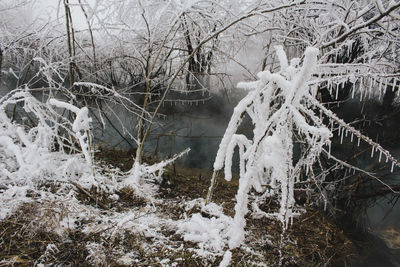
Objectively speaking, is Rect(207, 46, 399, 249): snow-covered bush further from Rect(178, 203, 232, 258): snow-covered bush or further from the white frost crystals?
Rect(178, 203, 232, 258): snow-covered bush

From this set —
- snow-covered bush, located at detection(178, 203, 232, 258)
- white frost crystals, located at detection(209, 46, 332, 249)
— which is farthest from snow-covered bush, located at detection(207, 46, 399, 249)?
snow-covered bush, located at detection(178, 203, 232, 258)

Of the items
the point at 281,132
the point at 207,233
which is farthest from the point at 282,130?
the point at 207,233

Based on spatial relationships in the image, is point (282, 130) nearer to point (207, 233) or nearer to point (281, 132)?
point (281, 132)

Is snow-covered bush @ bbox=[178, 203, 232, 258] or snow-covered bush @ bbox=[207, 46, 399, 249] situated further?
snow-covered bush @ bbox=[178, 203, 232, 258]

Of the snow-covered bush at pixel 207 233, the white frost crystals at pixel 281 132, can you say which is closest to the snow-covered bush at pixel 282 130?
the white frost crystals at pixel 281 132

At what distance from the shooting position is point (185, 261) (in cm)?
154

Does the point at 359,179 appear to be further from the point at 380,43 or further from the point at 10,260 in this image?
the point at 10,260

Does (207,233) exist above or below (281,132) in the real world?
below

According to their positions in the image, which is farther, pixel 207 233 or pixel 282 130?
pixel 207 233

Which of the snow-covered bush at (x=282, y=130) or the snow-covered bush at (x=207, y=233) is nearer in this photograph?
the snow-covered bush at (x=282, y=130)

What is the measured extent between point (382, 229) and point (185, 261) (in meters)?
3.19

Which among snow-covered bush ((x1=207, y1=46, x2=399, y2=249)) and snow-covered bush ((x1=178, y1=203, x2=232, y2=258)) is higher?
snow-covered bush ((x1=207, y1=46, x2=399, y2=249))

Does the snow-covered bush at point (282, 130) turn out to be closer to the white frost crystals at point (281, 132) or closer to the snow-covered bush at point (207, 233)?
the white frost crystals at point (281, 132)

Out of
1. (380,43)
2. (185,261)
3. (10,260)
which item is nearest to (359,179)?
(380,43)
